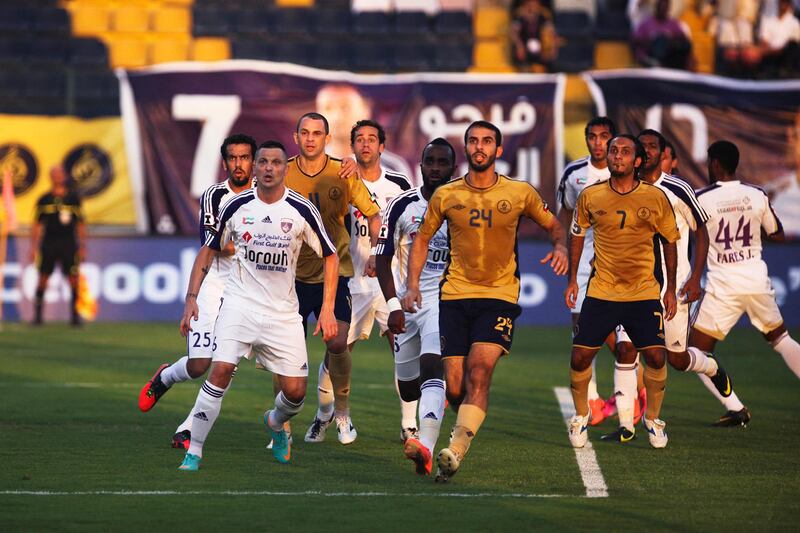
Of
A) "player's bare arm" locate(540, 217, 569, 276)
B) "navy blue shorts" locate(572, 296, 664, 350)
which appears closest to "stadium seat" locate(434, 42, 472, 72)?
"navy blue shorts" locate(572, 296, 664, 350)

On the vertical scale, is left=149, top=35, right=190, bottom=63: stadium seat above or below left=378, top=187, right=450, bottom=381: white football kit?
above

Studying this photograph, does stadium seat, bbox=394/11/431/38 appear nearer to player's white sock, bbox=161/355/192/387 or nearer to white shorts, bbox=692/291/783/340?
white shorts, bbox=692/291/783/340

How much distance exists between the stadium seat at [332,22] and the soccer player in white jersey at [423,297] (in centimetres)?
1555

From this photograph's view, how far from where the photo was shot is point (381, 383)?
13867mm

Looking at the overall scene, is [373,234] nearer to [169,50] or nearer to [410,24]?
[410,24]

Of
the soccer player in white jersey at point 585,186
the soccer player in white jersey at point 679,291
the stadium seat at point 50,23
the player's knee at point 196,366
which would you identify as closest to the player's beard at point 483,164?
the soccer player in white jersey at point 679,291

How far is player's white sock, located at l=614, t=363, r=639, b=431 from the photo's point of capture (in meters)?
10.1

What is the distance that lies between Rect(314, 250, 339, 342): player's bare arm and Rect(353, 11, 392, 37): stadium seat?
16.6 meters

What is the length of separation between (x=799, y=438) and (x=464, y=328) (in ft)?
10.8

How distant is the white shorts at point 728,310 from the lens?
11.3m

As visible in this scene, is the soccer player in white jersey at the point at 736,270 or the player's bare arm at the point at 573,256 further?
the soccer player in white jersey at the point at 736,270

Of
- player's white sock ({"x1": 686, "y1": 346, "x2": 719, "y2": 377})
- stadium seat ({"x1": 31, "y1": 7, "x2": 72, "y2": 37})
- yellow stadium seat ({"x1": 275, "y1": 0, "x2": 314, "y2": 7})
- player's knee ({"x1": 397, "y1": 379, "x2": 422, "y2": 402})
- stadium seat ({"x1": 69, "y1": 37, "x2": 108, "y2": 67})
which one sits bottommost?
player's knee ({"x1": 397, "y1": 379, "x2": 422, "y2": 402})

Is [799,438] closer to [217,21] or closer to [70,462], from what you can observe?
[70,462]

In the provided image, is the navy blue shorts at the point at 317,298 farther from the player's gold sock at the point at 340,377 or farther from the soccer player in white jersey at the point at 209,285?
the soccer player in white jersey at the point at 209,285
